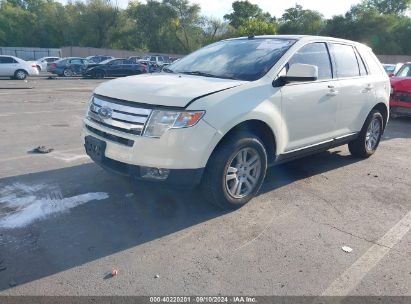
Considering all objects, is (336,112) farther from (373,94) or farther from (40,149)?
(40,149)

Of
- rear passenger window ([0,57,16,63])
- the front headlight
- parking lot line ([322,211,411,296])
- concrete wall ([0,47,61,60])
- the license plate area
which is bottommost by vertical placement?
parking lot line ([322,211,411,296])

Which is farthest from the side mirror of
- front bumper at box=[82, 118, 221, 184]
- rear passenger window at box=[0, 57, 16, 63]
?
rear passenger window at box=[0, 57, 16, 63]

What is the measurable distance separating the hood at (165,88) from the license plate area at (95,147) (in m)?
0.50

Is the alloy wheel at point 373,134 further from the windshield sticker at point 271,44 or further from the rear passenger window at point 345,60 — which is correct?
the windshield sticker at point 271,44

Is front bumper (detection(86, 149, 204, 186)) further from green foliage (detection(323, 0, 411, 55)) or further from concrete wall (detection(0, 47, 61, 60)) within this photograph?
green foliage (detection(323, 0, 411, 55))

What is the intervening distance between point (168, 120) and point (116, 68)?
2610 centimetres

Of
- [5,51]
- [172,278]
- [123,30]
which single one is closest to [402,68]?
[172,278]

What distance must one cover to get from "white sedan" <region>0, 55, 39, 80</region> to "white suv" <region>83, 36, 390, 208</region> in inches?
860

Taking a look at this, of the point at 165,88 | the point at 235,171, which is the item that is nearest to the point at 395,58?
the point at 235,171

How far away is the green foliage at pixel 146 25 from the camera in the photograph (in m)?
56.6

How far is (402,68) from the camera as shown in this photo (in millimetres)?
11633

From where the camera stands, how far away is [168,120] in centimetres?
375

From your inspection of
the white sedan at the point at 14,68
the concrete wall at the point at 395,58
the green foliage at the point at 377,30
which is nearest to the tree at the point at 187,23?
the green foliage at the point at 377,30

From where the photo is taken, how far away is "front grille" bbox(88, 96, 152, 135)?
3.83 meters
